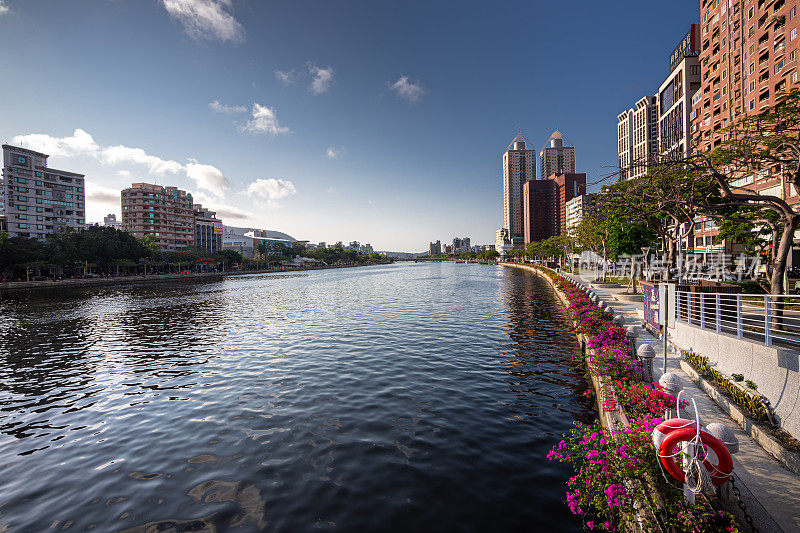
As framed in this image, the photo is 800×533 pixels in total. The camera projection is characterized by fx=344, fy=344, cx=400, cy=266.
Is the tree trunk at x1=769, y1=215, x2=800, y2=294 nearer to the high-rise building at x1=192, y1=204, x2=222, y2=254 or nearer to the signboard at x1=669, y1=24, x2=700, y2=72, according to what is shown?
the signboard at x1=669, y1=24, x2=700, y2=72

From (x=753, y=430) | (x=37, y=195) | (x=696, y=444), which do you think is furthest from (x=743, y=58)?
(x=37, y=195)

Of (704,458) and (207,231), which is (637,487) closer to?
(704,458)

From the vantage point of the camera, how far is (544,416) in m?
10.9


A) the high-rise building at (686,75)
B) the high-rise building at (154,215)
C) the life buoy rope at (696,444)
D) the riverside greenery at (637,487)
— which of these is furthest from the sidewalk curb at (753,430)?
the high-rise building at (154,215)

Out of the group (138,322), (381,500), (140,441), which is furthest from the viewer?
(138,322)

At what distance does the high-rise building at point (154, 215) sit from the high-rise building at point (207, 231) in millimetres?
13055

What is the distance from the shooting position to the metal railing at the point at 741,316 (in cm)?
902

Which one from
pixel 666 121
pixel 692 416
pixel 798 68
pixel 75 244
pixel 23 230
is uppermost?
pixel 666 121

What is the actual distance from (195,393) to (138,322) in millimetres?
23046

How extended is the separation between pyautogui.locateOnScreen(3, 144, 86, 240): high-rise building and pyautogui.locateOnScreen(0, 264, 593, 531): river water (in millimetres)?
133926

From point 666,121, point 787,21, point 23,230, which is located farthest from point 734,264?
point 23,230

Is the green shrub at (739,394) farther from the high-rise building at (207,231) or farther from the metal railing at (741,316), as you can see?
the high-rise building at (207,231)

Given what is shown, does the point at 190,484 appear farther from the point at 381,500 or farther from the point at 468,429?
the point at 468,429

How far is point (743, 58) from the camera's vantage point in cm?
5509
